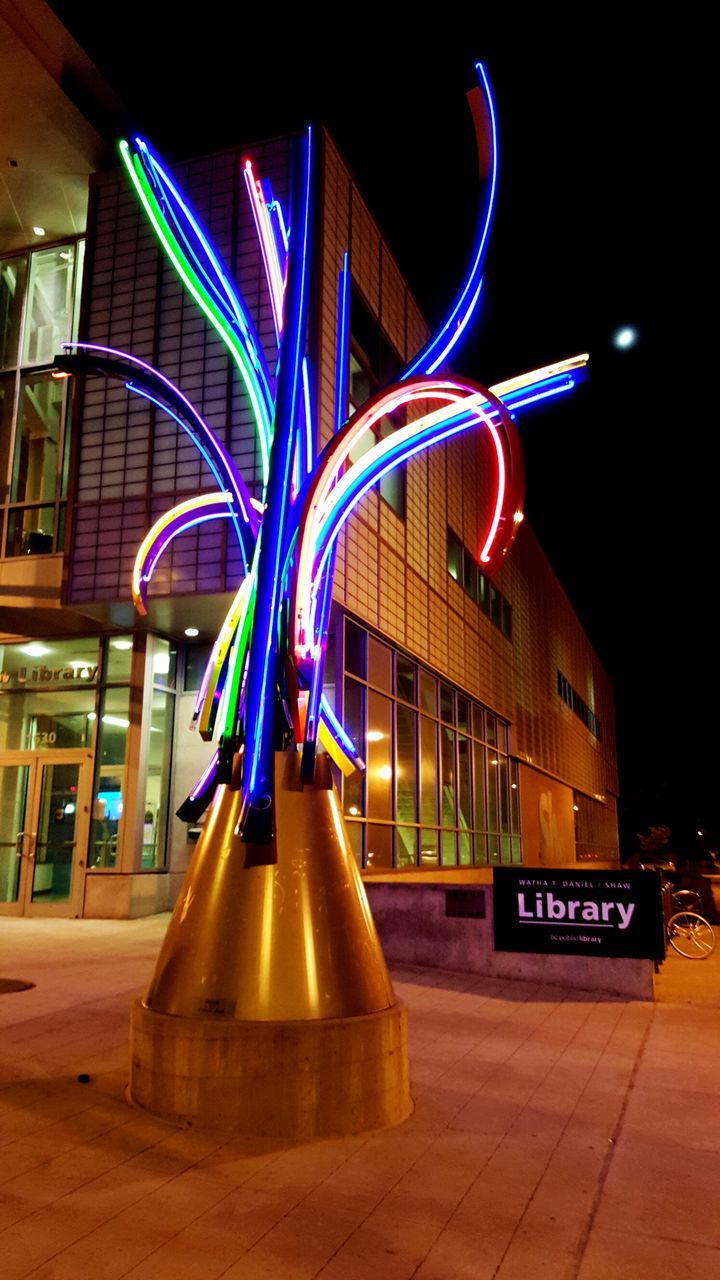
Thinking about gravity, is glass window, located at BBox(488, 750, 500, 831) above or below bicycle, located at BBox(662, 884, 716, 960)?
above

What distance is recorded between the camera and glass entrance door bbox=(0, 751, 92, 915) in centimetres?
1497

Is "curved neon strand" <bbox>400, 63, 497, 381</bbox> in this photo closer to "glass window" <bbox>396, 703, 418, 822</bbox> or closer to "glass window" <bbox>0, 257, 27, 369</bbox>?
"glass window" <bbox>396, 703, 418, 822</bbox>

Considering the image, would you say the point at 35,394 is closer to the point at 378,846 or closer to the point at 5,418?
the point at 5,418

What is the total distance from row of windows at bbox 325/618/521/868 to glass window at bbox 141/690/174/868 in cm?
323

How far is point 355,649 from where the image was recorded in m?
15.6

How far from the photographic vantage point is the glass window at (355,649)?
50.3 feet

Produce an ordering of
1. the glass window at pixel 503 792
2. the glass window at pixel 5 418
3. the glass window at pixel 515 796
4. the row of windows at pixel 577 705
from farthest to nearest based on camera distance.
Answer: the row of windows at pixel 577 705 < the glass window at pixel 515 796 < the glass window at pixel 503 792 < the glass window at pixel 5 418

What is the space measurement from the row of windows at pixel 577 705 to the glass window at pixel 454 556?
53.6ft

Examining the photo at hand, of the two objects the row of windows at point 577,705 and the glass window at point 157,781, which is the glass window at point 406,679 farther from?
the row of windows at point 577,705

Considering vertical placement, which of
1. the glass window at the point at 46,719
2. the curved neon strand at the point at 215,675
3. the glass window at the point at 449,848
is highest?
the glass window at the point at 46,719

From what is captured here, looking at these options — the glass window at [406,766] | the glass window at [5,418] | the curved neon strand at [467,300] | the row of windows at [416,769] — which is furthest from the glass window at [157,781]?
the curved neon strand at [467,300]

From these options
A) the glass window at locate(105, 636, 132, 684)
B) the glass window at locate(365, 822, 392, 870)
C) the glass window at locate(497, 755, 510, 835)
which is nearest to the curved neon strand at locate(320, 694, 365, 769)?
the glass window at locate(365, 822, 392, 870)

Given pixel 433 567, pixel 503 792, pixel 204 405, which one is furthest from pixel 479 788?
pixel 204 405

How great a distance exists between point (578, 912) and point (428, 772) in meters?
9.04
